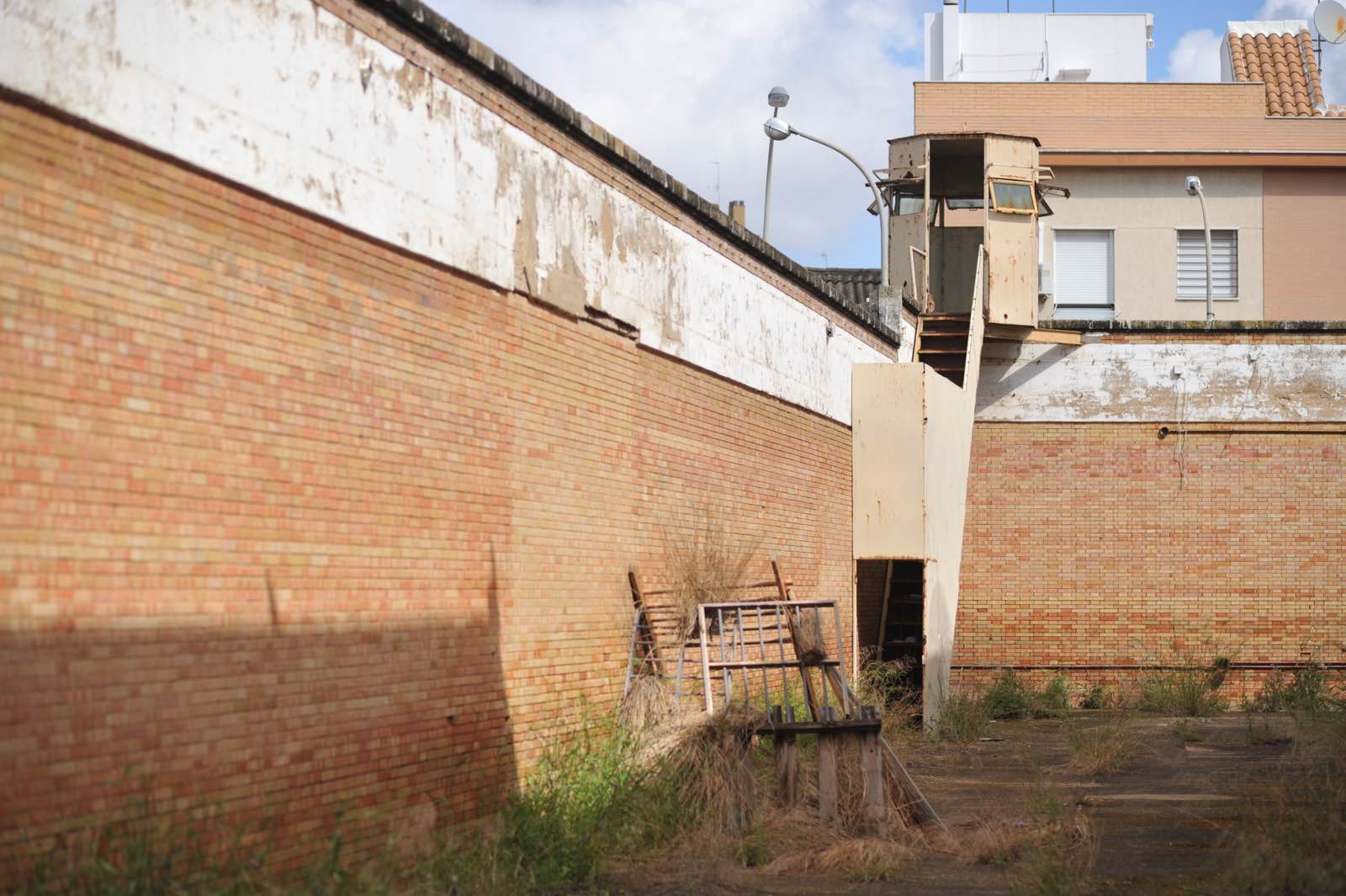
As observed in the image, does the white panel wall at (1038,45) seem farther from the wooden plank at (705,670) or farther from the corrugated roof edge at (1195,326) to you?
the wooden plank at (705,670)

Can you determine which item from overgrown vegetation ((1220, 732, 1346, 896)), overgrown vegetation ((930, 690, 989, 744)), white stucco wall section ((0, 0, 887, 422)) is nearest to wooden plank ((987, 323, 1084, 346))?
overgrown vegetation ((930, 690, 989, 744))

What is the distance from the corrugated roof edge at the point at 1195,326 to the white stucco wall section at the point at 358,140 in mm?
10023

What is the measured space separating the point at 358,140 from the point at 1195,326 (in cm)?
1653

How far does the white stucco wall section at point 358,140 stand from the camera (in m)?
6.20

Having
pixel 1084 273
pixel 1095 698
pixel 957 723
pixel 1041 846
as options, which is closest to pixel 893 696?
pixel 957 723

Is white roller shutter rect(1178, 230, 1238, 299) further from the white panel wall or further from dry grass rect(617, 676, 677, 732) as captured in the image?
dry grass rect(617, 676, 677, 732)

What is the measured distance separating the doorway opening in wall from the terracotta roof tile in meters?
16.3

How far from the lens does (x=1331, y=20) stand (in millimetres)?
31766

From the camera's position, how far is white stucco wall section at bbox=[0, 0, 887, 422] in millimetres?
6195

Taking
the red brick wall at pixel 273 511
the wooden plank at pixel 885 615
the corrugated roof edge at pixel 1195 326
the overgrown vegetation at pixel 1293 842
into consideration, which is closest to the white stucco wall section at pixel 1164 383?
the corrugated roof edge at pixel 1195 326

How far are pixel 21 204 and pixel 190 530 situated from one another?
167 centimetres

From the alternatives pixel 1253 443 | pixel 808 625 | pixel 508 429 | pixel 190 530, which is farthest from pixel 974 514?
pixel 190 530

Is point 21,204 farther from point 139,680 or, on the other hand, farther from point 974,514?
point 974,514

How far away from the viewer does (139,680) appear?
6324 millimetres
